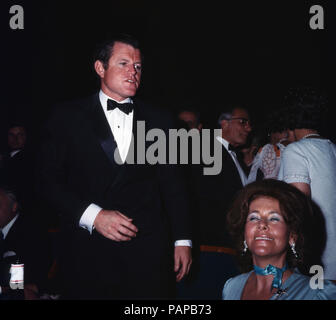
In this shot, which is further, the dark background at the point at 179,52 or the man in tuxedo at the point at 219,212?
the dark background at the point at 179,52

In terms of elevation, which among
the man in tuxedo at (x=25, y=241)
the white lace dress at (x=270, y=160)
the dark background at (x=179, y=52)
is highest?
the dark background at (x=179, y=52)

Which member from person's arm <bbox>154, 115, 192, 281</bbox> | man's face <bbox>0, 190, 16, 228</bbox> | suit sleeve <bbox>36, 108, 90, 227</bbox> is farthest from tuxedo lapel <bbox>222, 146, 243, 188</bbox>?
man's face <bbox>0, 190, 16, 228</bbox>

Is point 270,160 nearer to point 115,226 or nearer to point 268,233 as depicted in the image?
point 268,233

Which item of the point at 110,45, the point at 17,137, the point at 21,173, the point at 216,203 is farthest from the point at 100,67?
the point at 17,137

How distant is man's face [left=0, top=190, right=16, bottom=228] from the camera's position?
3611mm

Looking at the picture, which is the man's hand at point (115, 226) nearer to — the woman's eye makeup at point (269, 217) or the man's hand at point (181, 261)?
the man's hand at point (181, 261)

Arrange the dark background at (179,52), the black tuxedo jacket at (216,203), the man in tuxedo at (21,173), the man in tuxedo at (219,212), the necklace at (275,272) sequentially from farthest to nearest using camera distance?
the dark background at (179,52) < the man in tuxedo at (21,173) < the black tuxedo jacket at (216,203) < the man in tuxedo at (219,212) < the necklace at (275,272)

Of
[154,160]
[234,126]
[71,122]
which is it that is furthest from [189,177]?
[71,122]

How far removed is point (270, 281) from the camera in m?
1.93

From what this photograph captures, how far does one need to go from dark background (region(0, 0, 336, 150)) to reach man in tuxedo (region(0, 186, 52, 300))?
10.5 feet

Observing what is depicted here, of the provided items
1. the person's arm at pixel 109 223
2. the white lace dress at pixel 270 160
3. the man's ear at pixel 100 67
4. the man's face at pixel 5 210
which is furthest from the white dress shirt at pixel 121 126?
the man's face at pixel 5 210

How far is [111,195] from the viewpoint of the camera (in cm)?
219

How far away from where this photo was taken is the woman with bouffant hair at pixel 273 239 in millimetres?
1869
